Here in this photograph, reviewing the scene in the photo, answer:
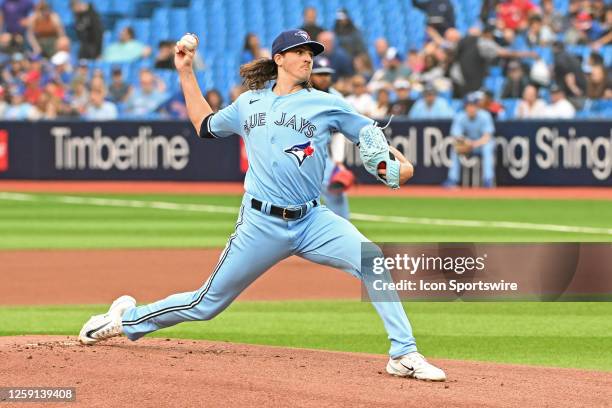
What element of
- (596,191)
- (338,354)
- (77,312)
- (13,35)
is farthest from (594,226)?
(13,35)

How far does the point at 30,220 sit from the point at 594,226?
832 cm

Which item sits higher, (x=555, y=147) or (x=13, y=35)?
(x=13, y=35)

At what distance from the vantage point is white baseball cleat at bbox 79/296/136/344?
7797 millimetres

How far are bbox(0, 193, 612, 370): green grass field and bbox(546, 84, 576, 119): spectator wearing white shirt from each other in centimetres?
270

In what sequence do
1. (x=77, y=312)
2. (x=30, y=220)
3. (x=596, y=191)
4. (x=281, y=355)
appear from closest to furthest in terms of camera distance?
(x=281, y=355) < (x=77, y=312) < (x=30, y=220) < (x=596, y=191)

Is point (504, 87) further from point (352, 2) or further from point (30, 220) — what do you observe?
point (30, 220)

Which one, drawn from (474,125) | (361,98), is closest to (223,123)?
(474,125)

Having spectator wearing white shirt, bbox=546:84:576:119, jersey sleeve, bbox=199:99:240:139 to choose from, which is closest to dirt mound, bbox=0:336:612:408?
jersey sleeve, bbox=199:99:240:139

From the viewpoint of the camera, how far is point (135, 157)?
26.1 metres

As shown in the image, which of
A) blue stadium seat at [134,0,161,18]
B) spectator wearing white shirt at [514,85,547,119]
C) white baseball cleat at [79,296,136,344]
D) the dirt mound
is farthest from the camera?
blue stadium seat at [134,0,161,18]

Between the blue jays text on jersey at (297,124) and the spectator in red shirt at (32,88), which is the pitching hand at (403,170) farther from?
the spectator in red shirt at (32,88)

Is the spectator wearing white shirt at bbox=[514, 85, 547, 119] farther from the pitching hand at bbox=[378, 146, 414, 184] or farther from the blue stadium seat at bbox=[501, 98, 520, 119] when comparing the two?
the pitching hand at bbox=[378, 146, 414, 184]

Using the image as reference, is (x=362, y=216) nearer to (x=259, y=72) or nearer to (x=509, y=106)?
(x=509, y=106)

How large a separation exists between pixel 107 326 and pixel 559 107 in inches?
683
